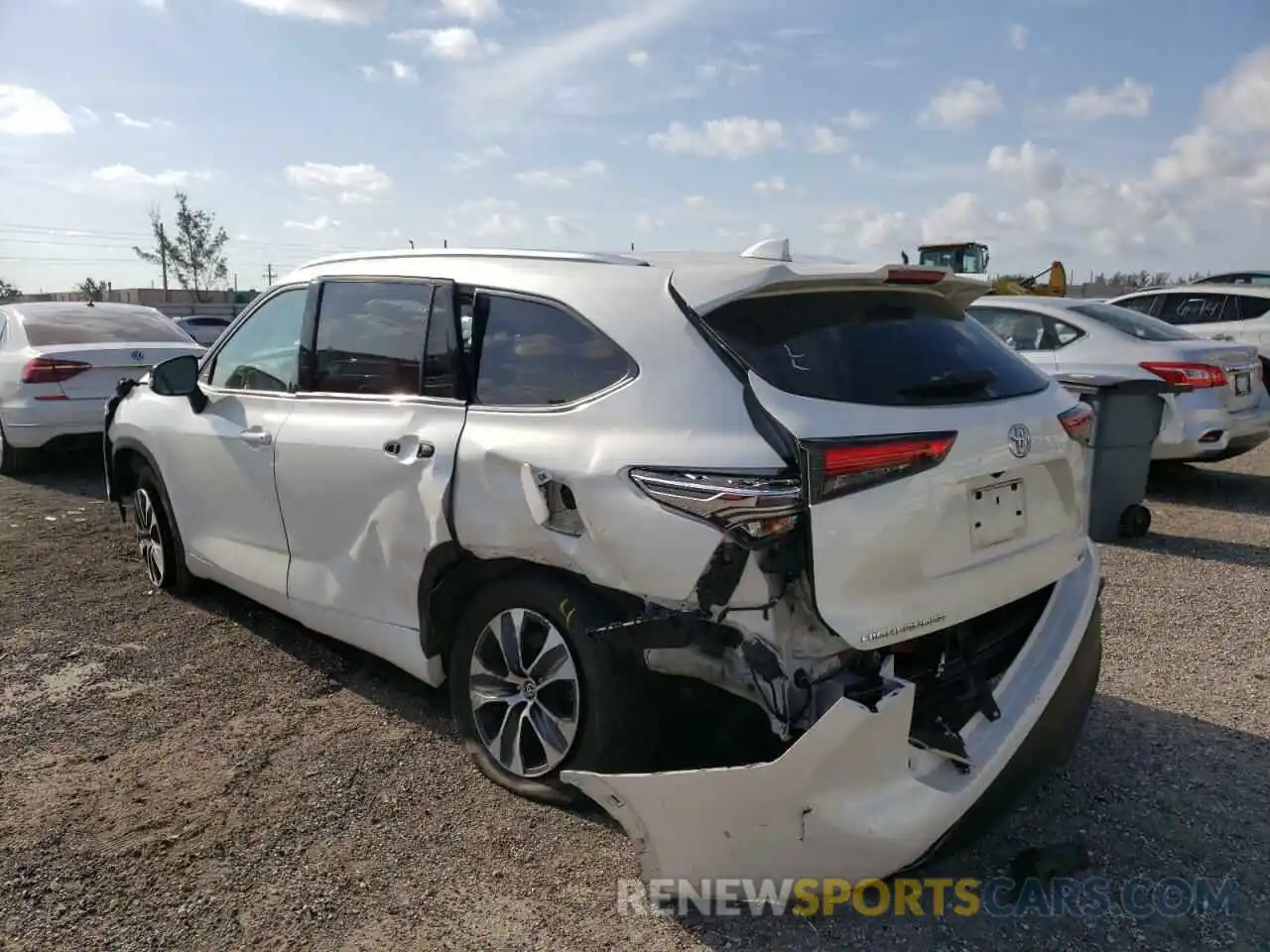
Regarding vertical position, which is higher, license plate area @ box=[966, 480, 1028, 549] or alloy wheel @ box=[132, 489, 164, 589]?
license plate area @ box=[966, 480, 1028, 549]

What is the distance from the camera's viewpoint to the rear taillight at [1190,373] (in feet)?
24.6

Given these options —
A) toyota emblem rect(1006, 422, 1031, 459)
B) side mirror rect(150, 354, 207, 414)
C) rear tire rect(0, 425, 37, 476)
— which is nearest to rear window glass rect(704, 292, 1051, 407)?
toyota emblem rect(1006, 422, 1031, 459)

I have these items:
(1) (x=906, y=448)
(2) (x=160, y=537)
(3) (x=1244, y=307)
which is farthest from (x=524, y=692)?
(3) (x=1244, y=307)

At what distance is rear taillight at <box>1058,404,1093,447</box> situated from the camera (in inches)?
121

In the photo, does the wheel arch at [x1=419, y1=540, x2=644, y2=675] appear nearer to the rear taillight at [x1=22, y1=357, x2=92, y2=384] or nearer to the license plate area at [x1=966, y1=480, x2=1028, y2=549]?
the license plate area at [x1=966, y1=480, x2=1028, y2=549]

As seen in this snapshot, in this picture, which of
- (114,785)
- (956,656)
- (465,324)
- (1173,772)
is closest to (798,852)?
(956,656)

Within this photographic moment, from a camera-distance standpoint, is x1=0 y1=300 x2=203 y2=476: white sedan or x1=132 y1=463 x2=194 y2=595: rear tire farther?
x1=0 y1=300 x2=203 y2=476: white sedan

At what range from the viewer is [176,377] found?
15.0 feet

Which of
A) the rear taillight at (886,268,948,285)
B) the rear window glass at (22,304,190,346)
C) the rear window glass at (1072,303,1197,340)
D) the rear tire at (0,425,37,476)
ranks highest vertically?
the rear taillight at (886,268,948,285)

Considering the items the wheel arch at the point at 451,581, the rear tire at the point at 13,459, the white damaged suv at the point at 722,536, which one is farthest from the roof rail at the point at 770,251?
the rear tire at the point at 13,459

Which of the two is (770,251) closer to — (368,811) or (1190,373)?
(368,811)

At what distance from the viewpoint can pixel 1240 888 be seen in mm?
2779

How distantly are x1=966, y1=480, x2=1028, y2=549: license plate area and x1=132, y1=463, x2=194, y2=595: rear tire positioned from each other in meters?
4.03

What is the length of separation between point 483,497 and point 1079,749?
2371 mm
